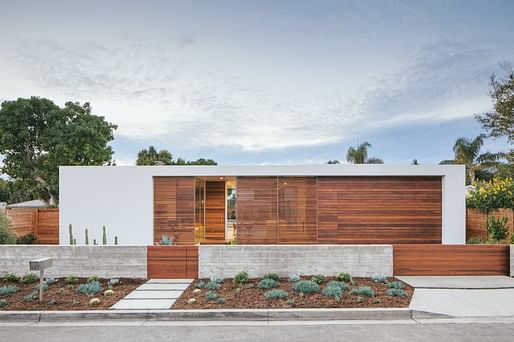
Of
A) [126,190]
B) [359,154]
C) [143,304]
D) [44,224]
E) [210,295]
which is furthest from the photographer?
[359,154]

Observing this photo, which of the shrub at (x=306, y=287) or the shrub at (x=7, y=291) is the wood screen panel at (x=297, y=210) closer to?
the shrub at (x=306, y=287)

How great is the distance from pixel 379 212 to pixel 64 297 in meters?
8.40

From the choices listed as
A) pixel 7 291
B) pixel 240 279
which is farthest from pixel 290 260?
pixel 7 291

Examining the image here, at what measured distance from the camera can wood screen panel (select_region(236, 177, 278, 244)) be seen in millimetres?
10312

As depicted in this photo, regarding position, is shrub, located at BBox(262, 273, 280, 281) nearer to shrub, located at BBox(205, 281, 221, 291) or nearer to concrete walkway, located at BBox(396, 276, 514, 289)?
shrub, located at BBox(205, 281, 221, 291)

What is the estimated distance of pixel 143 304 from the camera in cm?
536

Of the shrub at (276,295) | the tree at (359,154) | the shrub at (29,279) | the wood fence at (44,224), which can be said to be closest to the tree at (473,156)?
the tree at (359,154)

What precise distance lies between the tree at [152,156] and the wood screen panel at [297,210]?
86.5 feet

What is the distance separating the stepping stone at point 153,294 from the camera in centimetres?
575

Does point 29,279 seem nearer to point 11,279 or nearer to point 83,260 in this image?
point 11,279

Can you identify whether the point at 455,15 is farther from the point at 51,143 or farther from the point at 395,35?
the point at 51,143

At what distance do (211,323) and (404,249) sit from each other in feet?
14.6

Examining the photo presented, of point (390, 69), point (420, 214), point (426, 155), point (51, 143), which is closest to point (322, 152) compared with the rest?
point (426, 155)

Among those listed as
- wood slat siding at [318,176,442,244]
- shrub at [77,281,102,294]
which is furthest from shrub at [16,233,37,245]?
wood slat siding at [318,176,442,244]
